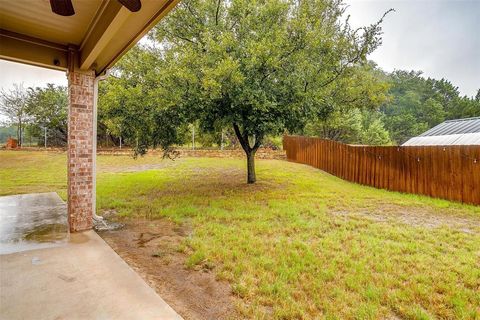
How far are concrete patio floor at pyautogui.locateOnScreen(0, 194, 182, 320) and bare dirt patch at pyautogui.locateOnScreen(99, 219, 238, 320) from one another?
178mm

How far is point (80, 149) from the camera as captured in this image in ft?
13.4

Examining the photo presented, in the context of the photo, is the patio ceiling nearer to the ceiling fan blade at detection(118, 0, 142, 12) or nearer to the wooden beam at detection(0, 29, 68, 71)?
the wooden beam at detection(0, 29, 68, 71)

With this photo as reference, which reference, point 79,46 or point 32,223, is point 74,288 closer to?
point 32,223

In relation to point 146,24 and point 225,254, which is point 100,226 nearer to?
point 225,254

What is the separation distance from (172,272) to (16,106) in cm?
2376

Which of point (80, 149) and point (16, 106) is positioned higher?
point (16, 106)

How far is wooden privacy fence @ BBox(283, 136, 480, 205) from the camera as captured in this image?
6.39m

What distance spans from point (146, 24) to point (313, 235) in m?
3.58

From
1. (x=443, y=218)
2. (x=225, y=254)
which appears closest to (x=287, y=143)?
(x=443, y=218)

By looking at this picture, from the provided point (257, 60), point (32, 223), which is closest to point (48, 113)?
point (32, 223)

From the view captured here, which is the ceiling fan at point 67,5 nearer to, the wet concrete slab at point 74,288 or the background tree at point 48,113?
the wet concrete slab at point 74,288

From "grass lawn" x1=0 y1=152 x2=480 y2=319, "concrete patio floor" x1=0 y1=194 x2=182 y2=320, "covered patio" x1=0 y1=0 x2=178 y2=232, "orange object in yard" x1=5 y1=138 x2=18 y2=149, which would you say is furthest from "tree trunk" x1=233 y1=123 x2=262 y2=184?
"orange object in yard" x1=5 y1=138 x2=18 y2=149

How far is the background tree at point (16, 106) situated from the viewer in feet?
63.7

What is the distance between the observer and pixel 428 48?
102 feet
